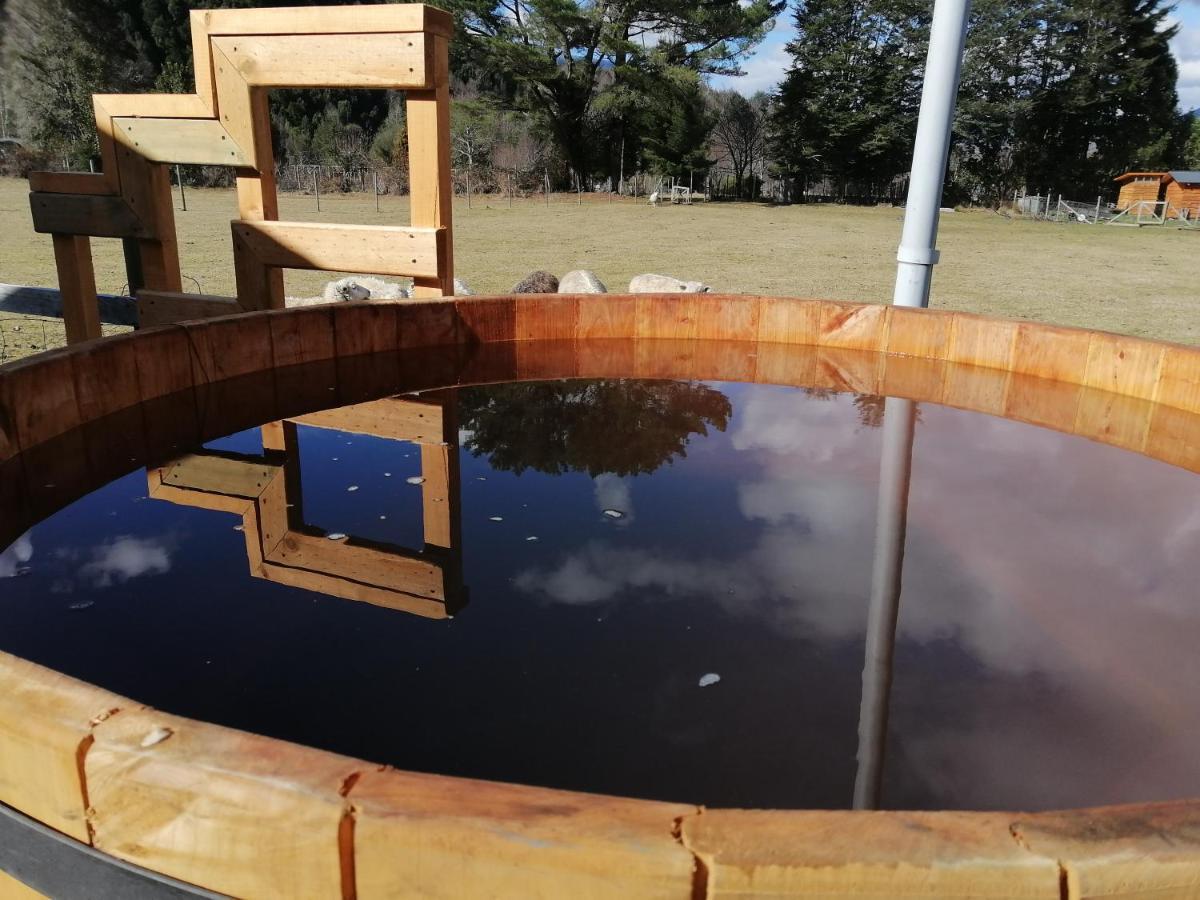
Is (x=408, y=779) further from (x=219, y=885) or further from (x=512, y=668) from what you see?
(x=512, y=668)

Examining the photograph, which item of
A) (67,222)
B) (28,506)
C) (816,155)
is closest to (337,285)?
(67,222)

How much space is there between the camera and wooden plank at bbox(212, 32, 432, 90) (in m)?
2.68

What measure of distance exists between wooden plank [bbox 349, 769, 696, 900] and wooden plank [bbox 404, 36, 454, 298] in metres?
2.41

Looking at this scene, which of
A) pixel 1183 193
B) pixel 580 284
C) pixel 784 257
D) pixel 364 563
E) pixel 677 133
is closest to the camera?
pixel 364 563

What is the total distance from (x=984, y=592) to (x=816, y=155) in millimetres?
36060

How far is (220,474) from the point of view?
66.5 inches

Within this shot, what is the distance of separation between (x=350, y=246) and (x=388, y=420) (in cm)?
113

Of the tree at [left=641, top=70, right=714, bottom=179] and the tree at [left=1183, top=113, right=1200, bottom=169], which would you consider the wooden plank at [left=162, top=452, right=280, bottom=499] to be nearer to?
the tree at [left=641, top=70, right=714, bottom=179]

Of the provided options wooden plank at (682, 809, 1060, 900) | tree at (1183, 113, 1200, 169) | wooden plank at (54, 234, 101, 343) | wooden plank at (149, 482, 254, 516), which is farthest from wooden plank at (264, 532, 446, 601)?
tree at (1183, 113, 1200, 169)

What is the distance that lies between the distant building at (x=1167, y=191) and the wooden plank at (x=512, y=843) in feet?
112

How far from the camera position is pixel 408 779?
63cm

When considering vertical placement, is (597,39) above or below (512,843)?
above

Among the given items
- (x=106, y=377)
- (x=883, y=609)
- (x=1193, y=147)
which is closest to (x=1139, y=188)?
(x=1193, y=147)

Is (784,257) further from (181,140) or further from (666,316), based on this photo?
(181,140)
